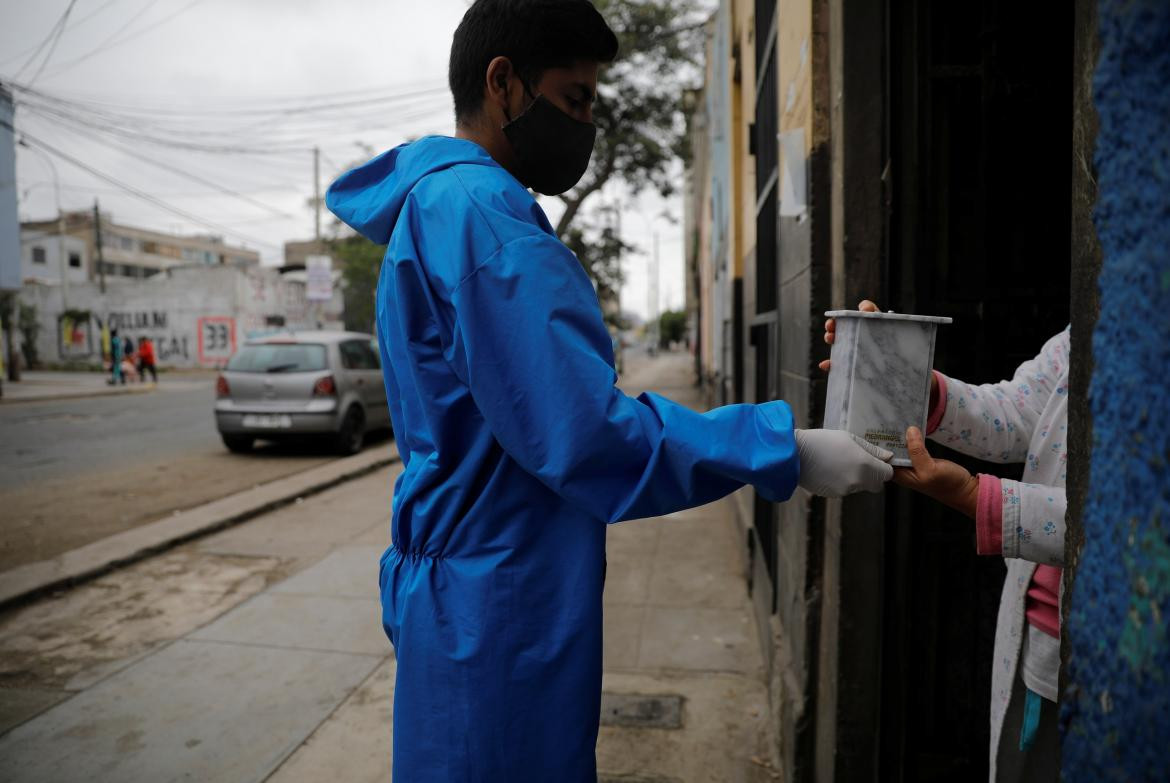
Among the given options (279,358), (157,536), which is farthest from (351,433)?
(157,536)

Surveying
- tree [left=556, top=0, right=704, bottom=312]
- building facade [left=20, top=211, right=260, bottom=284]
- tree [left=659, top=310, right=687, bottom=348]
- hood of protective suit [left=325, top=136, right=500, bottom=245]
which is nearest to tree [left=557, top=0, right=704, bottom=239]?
tree [left=556, top=0, right=704, bottom=312]

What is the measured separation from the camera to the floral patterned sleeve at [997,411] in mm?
1690

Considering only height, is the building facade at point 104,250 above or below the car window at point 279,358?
above

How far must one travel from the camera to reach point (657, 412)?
125 centimetres

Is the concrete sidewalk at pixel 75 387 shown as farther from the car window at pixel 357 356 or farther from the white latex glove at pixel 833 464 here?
the white latex glove at pixel 833 464

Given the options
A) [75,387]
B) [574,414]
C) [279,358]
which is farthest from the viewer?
[75,387]

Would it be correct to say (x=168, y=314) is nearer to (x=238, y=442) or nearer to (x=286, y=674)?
(x=238, y=442)

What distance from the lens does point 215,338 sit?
118 ft

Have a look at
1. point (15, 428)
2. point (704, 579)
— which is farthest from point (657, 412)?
point (15, 428)

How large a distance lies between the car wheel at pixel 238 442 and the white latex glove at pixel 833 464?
9857 mm

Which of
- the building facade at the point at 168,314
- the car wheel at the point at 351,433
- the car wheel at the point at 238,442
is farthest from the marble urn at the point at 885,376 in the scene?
the building facade at the point at 168,314

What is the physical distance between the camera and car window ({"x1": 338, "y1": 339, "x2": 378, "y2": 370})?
33.7 feet

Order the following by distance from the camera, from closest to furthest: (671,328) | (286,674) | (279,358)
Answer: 1. (286,674)
2. (279,358)
3. (671,328)

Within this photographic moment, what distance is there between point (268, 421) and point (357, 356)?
1.50 m
